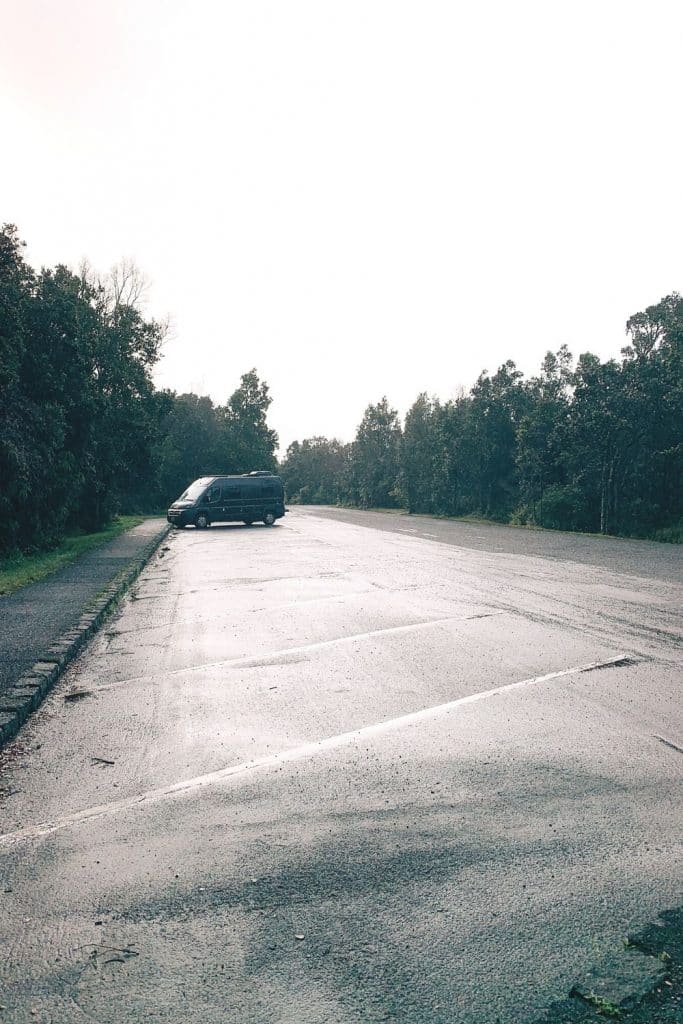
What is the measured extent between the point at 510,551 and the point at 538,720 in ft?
51.9

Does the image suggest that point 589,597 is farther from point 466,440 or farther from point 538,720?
point 466,440

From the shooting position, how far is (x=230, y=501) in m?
36.5

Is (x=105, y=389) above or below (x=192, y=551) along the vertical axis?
above

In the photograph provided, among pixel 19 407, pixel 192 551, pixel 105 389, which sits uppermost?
pixel 105 389

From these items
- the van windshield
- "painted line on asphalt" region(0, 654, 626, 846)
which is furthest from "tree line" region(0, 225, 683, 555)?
"painted line on asphalt" region(0, 654, 626, 846)

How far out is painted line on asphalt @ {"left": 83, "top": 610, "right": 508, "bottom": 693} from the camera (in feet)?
23.3

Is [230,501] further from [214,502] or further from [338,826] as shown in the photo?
[338,826]

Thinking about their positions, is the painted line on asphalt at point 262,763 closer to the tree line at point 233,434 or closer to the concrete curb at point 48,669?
the concrete curb at point 48,669

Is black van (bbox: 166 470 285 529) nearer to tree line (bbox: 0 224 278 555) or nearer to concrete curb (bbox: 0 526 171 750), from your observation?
tree line (bbox: 0 224 278 555)

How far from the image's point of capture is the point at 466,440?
2335 inches

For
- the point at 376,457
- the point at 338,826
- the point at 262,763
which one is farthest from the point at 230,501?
the point at 376,457

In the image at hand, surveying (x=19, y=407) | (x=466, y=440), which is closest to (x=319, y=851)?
(x=19, y=407)

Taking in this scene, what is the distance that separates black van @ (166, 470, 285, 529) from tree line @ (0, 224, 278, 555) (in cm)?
350

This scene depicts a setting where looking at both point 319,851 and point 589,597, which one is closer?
point 319,851
